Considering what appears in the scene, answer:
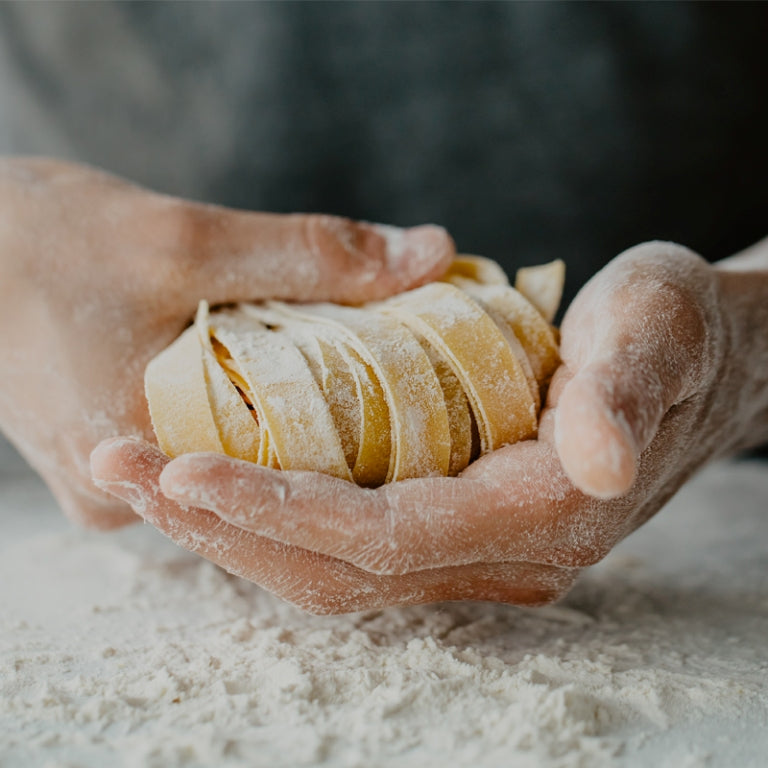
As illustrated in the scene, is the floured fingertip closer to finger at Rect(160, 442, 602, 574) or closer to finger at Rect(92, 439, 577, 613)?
finger at Rect(160, 442, 602, 574)

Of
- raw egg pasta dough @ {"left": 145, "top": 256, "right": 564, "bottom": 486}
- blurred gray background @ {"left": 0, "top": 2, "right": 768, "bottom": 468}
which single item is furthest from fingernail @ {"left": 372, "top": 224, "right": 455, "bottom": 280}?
blurred gray background @ {"left": 0, "top": 2, "right": 768, "bottom": 468}

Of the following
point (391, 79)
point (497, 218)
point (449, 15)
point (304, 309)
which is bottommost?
point (304, 309)

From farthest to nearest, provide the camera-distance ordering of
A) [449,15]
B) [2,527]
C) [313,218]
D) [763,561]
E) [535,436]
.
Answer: [449,15] < [2,527] < [763,561] < [313,218] < [535,436]

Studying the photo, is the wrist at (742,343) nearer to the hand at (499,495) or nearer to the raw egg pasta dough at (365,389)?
the hand at (499,495)

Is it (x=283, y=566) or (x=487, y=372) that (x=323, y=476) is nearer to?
(x=283, y=566)

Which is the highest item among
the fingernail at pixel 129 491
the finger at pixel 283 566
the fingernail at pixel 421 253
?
the fingernail at pixel 421 253

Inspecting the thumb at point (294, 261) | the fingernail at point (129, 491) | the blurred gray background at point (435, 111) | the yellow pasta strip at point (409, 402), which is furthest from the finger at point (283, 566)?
the blurred gray background at point (435, 111)

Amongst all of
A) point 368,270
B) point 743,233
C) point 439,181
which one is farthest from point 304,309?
point 743,233

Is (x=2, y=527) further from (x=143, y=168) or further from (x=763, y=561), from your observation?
(x=763, y=561)

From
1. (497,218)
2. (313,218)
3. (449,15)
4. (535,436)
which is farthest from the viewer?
(497,218)
